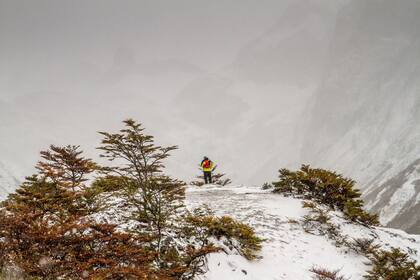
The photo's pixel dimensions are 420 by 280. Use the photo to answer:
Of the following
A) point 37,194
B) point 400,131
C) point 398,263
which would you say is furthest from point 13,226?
Result: point 400,131

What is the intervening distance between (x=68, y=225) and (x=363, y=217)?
11918mm

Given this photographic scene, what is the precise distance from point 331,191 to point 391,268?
572cm

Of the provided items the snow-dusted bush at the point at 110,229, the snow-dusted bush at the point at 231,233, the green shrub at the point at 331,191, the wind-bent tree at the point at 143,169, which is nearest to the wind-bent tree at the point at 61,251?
the snow-dusted bush at the point at 110,229

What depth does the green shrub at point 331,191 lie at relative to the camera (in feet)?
47.8

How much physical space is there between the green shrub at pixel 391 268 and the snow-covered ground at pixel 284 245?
0.37 meters

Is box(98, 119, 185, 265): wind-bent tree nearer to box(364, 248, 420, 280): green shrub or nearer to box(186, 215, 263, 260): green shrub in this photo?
box(186, 215, 263, 260): green shrub

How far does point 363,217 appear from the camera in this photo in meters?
14.3

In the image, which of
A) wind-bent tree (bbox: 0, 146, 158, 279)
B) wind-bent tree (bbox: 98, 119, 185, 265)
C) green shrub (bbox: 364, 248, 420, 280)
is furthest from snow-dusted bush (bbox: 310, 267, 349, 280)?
wind-bent tree (bbox: 0, 146, 158, 279)

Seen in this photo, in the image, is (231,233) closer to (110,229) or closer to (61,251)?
(110,229)

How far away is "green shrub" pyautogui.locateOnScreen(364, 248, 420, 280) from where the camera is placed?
376 inches

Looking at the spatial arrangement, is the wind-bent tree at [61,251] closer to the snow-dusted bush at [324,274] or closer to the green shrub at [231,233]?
the green shrub at [231,233]

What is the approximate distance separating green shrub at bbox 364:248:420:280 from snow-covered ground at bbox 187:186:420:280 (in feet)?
1.20

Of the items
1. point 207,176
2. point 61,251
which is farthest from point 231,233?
point 207,176

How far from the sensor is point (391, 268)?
10.5 m
